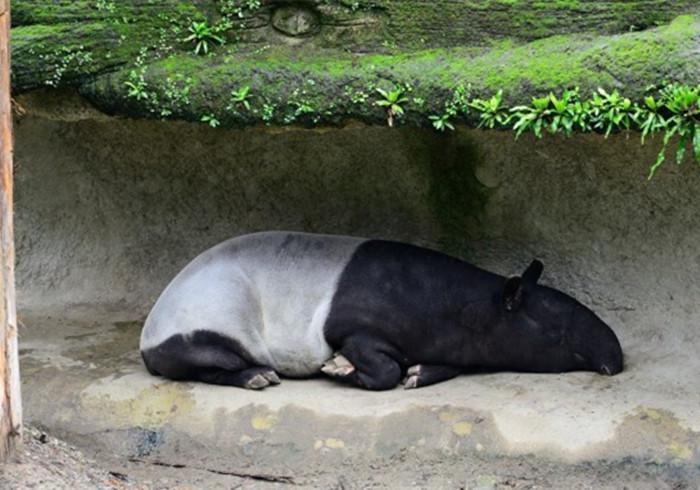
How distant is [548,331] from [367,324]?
1.17 meters

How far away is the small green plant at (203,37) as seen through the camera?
756 cm

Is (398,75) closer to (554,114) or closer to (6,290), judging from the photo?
(554,114)

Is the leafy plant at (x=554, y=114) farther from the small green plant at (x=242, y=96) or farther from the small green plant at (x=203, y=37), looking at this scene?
the small green plant at (x=203, y=37)

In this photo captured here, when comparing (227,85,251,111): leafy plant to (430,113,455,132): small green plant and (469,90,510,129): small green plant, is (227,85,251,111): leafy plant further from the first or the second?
(469,90,510,129): small green plant

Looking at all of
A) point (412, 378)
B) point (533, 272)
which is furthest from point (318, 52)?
point (412, 378)

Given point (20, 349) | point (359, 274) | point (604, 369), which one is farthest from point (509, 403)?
point (20, 349)

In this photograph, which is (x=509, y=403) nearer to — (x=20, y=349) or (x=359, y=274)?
(x=359, y=274)

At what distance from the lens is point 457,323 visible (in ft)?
26.1

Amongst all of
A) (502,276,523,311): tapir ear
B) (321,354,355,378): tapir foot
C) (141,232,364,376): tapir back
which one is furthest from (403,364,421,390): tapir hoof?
(502,276,523,311): tapir ear

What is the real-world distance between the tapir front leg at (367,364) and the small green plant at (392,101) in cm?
148

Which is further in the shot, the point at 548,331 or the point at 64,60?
the point at 548,331

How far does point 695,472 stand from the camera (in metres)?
6.61

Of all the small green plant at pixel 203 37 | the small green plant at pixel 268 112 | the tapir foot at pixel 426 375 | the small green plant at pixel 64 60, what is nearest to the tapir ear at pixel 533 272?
the tapir foot at pixel 426 375

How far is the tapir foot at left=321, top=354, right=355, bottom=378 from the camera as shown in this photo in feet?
25.3
